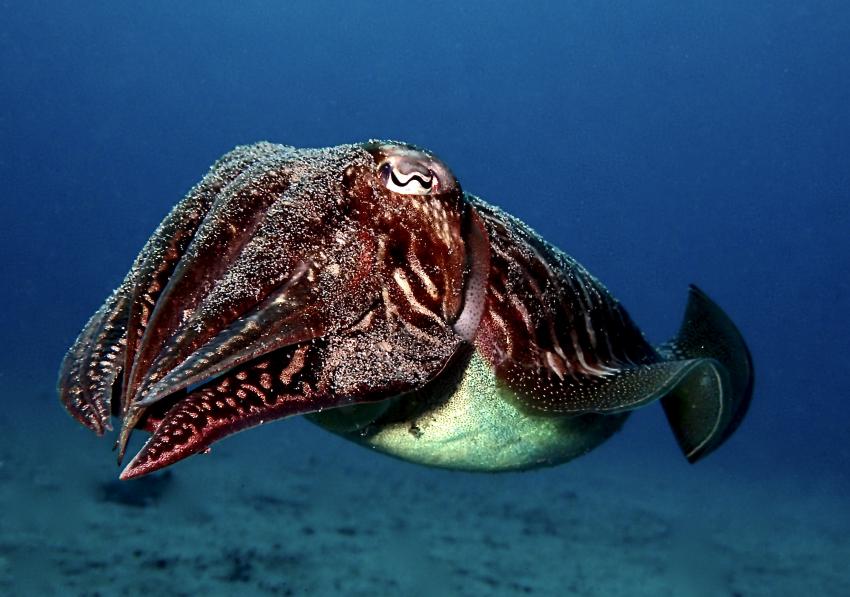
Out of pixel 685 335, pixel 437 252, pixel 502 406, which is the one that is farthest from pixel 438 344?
pixel 685 335

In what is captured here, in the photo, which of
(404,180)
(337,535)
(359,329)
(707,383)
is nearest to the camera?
(359,329)

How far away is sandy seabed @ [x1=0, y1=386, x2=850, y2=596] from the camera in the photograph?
23.3 feet

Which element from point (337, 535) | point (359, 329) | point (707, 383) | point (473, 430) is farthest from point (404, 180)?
point (337, 535)

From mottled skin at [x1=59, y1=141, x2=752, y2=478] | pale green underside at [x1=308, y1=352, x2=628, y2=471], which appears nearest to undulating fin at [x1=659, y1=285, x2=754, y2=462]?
mottled skin at [x1=59, y1=141, x2=752, y2=478]

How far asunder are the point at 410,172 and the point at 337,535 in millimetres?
8124

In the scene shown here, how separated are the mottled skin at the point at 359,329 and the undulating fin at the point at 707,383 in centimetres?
1

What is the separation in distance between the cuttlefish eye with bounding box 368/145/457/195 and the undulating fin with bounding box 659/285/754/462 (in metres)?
1.02

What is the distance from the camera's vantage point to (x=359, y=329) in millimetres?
1603

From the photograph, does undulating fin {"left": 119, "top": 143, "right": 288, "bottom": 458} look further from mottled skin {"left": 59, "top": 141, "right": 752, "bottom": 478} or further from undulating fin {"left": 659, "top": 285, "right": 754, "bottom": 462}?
undulating fin {"left": 659, "top": 285, "right": 754, "bottom": 462}

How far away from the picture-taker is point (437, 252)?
5.81 feet

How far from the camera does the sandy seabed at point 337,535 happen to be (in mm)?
7094

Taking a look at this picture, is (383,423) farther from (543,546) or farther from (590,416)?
(543,546)

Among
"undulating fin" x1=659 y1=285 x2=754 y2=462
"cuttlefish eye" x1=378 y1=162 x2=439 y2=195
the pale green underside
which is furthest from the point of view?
"undulating fin" x1=659 y1=285 x2=754 y2=462

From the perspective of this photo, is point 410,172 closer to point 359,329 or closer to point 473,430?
point 359,329
